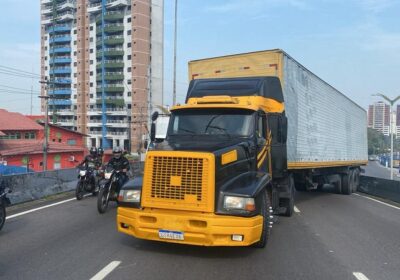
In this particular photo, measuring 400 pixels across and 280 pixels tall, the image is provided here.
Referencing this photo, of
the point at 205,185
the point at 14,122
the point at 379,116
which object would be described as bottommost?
the point at 205,185

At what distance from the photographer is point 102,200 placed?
1089 centimetres

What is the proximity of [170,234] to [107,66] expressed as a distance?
337 ft

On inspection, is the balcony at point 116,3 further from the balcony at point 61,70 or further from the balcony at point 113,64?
the balcony at point 61,70

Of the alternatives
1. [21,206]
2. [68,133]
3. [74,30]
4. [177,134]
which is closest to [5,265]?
[177,134]

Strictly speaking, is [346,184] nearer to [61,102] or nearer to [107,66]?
[107,66]

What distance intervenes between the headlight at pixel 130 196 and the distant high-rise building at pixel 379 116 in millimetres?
161862

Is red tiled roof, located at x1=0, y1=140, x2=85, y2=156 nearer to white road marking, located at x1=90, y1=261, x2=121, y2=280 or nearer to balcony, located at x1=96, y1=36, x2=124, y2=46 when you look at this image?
balcony, located at x1=96, y1=36, x2=124, y2=46

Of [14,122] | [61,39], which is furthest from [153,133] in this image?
[61,39]

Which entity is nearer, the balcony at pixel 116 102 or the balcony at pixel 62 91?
the balcony at pixel 116 102

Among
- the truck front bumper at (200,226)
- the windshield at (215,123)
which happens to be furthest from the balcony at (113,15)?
the truck front bumper at (200,226)

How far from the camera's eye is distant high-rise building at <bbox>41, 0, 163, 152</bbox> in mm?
102312

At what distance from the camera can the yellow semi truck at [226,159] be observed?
6.41 meters

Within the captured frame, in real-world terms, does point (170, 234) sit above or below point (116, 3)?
below

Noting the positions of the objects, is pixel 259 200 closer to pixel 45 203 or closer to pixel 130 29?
pixel 45 203
